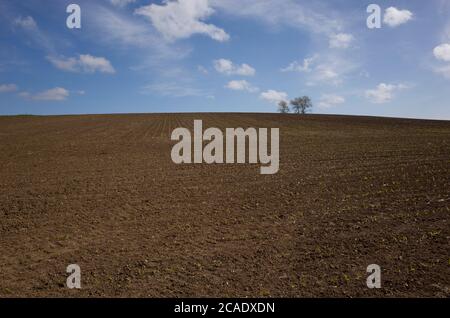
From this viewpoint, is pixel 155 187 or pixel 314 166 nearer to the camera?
pixel 155 187

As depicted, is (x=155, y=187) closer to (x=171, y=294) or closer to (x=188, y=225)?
(x=188, y=225)

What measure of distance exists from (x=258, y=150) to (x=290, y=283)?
543 inches

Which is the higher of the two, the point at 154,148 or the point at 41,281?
the point at 154,148

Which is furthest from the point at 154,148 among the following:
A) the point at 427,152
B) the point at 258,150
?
the point at 427,152

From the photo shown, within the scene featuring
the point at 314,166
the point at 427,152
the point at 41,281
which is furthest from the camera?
the point at 427,152

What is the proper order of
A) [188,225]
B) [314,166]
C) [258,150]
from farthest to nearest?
[258,150] < [314,166] < [188,225]

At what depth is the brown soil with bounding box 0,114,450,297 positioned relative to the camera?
18.9ft

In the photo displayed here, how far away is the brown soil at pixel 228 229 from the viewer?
577 centimetres

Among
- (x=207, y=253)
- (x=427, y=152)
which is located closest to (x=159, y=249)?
(x=207, y=253)

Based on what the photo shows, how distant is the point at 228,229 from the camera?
8.09 m
